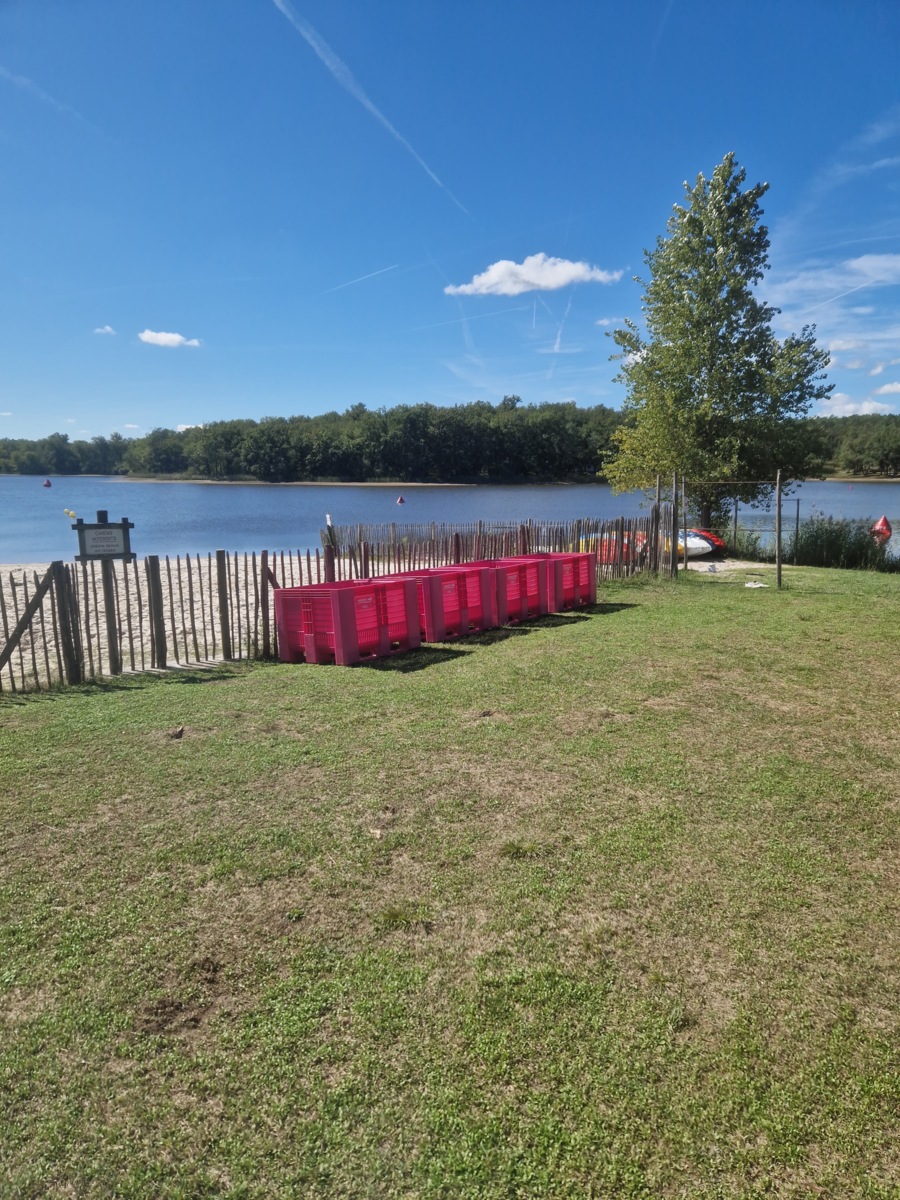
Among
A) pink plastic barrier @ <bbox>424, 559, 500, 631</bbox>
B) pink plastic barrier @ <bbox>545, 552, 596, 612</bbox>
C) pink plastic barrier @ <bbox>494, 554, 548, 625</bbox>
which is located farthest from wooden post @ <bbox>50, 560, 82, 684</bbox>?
pink plastic barrier @ <bbox>545, 552, 596, 612</bbox>

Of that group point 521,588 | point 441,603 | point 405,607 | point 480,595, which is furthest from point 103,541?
point 521,588

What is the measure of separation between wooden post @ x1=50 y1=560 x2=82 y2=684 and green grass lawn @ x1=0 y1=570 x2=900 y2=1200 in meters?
1.78

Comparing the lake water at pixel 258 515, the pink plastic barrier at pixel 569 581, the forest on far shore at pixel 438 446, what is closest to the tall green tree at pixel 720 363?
the lake water at pixel 258 515

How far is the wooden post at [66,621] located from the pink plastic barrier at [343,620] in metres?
2.32

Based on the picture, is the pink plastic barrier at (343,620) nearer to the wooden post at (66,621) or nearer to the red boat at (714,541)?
the wooden post at (66,621)

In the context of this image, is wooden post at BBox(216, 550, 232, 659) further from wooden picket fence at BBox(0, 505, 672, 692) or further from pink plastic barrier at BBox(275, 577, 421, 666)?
pink plastic barrier at BBox(275, 577, 421, 666)

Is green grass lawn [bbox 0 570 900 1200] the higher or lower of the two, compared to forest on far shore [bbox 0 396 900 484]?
lower

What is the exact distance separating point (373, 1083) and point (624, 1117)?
841 mm

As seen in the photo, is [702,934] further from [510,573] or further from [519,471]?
[519,471]

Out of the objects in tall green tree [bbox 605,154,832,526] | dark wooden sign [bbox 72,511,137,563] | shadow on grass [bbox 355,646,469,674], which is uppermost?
tall green tree [bbox 605,154,832,526]

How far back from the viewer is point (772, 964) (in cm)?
316

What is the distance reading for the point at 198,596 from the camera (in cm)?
1920

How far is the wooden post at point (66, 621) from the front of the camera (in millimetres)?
8172

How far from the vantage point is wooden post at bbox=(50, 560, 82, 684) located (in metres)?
8.17
